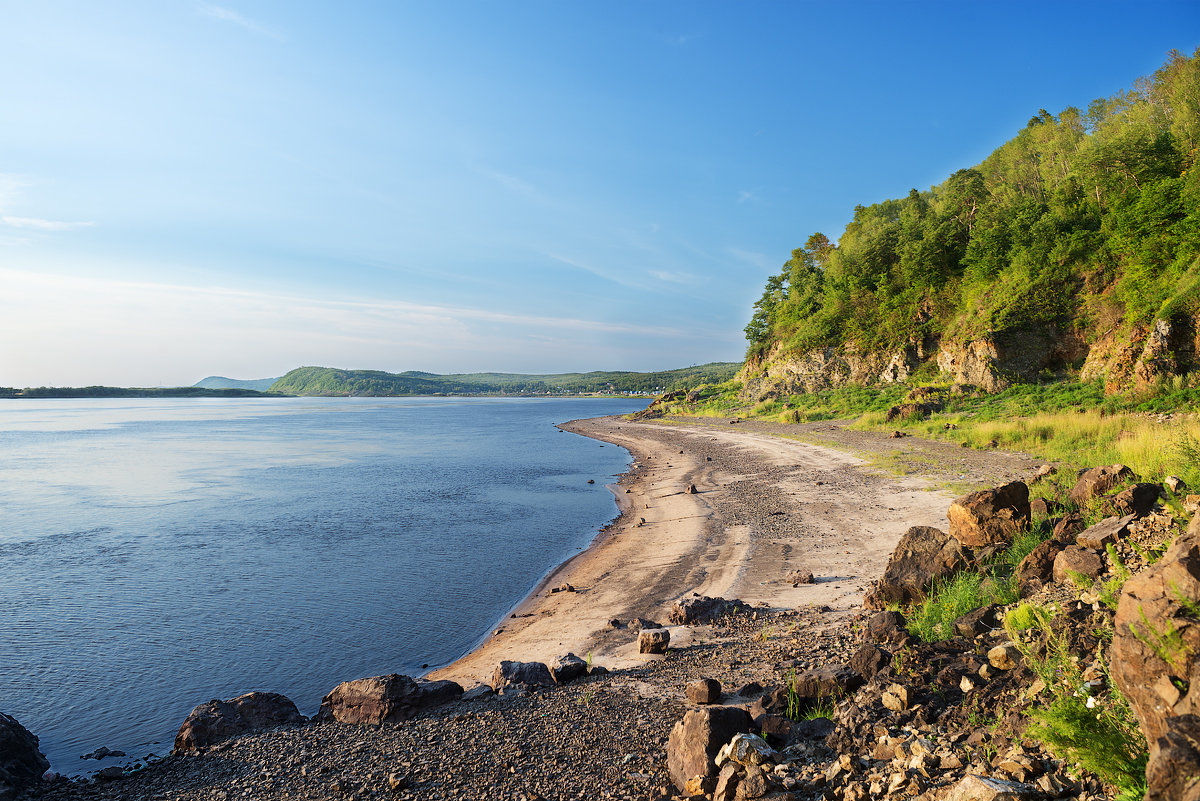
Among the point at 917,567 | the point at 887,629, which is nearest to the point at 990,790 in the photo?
the point at 887,629

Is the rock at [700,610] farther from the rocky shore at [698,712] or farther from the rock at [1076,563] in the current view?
the rock at [1076,563]

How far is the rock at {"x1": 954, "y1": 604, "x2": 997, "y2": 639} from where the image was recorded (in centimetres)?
A: 684

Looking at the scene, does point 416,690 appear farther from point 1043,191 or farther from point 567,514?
point 1043,191

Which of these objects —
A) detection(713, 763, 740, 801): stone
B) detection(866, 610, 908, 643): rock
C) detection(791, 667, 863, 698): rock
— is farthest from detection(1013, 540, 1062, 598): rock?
detection(713, 763, 740, 801): stone

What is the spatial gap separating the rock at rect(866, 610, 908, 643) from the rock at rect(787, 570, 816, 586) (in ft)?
14.9

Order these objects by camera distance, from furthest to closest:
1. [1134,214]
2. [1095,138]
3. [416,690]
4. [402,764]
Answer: [1095,138]
[1134,214]
[416,690]
[402,764]

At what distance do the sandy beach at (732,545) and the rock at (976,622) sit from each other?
3.65 metres

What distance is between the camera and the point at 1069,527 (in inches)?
358

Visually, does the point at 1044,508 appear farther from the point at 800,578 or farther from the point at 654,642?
the point at 654,642

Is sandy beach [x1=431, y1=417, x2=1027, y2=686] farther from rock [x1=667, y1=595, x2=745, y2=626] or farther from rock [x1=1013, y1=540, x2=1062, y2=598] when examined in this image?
rock [x1=1013, y1=540, x2=1062, y2=598]

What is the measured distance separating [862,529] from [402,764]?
13873 millimetres

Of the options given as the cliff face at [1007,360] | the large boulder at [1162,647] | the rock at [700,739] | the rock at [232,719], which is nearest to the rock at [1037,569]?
the large boulder at [1162,647]

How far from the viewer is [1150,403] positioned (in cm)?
2536

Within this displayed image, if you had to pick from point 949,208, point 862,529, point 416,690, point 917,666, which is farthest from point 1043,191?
point 416,690
